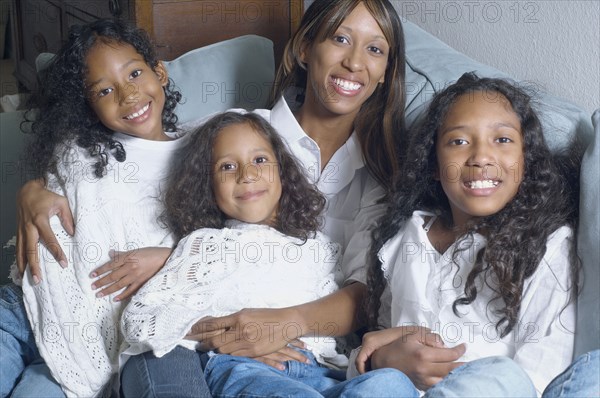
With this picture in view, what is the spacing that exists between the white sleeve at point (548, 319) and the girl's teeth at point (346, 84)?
557 millimetres

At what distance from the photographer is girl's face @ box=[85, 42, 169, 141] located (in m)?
1.66

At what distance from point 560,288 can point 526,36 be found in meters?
0.70

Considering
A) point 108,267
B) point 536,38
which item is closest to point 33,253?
point 108,267

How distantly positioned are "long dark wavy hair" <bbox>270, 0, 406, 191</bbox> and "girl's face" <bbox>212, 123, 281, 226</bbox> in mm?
224

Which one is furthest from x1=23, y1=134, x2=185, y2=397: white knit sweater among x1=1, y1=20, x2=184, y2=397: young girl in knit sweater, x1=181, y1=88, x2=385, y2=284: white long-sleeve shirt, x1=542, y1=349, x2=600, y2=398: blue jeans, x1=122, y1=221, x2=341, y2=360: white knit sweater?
x1=542, y1=349, x2=600, y2=398: blue jeans

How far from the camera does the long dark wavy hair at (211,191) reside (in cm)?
164

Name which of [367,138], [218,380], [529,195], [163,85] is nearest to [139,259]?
[218,380]

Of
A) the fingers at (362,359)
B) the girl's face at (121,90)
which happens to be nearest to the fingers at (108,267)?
the girl's face at (121,90)

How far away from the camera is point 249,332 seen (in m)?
1.48

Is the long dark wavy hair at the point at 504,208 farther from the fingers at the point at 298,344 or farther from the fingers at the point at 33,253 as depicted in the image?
the fingers at the point at 33,253

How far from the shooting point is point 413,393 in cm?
126

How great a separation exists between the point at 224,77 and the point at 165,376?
0.80 metres

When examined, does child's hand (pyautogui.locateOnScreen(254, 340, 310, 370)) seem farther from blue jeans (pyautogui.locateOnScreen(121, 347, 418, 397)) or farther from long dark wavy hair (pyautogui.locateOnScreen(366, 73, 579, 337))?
long dark wavy hair (pyautogui.locateOnScreen(366, 73, 579, 337))

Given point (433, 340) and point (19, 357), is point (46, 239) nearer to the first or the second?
point (19, 357)
